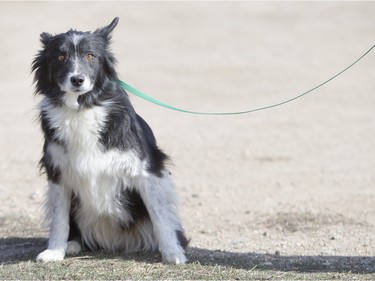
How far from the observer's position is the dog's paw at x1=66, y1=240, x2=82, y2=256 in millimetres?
7027

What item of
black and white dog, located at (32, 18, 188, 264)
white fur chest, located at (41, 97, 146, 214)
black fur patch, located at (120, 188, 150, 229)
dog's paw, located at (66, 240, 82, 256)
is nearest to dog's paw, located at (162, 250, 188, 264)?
black and white dog, located at (32, 18, 188, 264)

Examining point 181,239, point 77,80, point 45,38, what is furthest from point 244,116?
point 77,80

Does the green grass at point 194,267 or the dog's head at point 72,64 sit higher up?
the dog's head at point 72,64

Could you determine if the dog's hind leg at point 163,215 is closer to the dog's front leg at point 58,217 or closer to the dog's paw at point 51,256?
the dog's front leg at point 58,217

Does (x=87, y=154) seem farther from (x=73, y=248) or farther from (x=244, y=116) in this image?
(x=244, y=116)

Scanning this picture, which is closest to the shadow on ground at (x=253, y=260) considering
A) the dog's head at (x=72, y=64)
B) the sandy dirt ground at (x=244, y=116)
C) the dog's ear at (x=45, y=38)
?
the sandy dirt ground at (x=244, y=116)

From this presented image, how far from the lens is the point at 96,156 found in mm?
6625

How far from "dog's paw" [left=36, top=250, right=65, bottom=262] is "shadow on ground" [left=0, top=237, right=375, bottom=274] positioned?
0.22m

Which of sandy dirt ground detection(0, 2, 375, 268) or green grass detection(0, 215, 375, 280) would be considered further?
sandy dirt ground detection(0, 2, 375, 268)

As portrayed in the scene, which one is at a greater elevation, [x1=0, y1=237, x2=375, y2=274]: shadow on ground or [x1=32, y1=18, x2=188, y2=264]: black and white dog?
[x1=32, y1=18, x2=188, y2=264]: black and white dog

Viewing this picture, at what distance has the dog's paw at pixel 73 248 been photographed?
7.03 meters

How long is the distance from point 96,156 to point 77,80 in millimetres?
634

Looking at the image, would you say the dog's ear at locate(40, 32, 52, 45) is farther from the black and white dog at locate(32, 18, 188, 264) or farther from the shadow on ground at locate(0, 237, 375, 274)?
the shadow on ground at locate(0, 237, 375, 274)

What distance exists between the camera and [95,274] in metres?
6.27
